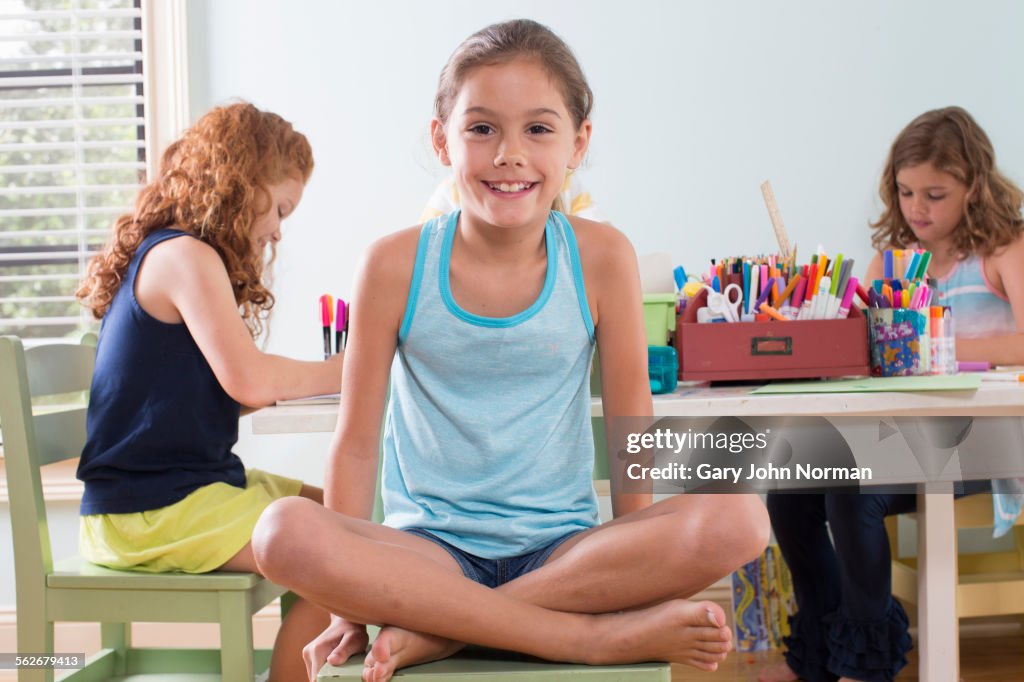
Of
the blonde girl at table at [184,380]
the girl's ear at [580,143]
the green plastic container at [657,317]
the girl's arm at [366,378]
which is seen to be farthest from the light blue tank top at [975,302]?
the girl's arm at [366,378]

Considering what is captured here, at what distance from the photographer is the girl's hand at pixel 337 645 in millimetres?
989

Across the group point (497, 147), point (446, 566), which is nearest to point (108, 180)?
point (497, 147)

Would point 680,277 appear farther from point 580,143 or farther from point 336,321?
point 336,321

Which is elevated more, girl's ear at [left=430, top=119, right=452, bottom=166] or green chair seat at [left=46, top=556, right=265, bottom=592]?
girl's ear at [left=430, top=119, right=452, bottom=166]

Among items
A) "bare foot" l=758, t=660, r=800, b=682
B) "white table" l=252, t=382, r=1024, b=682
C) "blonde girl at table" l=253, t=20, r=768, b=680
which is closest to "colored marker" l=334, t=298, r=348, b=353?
"white table" l=252, t=382, r=1024, b=682

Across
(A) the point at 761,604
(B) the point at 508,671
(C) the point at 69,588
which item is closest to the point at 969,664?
(A) the point at 761,604

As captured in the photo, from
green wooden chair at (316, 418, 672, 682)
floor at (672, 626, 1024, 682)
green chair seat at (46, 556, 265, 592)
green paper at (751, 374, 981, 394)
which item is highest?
green paper at (751, 374, 981, 394)

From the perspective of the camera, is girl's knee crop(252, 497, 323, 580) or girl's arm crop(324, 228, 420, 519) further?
girl's arm crop(324, 228, 420, 519)

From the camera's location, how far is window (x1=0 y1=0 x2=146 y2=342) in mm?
2578

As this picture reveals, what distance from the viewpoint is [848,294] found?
1578 millimetres

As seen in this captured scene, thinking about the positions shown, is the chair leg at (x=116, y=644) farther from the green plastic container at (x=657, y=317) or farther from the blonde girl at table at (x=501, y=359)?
the green plastic container at (x=657, y=317)

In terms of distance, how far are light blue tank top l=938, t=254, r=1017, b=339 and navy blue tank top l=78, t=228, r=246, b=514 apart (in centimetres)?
161

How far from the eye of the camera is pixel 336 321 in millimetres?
1669

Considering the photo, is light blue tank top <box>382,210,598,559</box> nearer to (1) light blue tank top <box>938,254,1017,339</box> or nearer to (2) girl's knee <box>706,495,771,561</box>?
(2) girl's knee <box>706,495,771,561</box>
